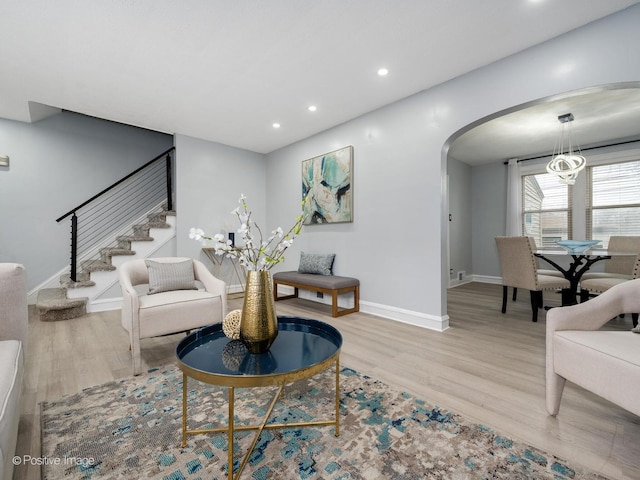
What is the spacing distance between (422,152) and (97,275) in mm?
4538

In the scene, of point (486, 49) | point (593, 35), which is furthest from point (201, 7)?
point (593, 35)

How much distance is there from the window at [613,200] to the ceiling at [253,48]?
3894mm

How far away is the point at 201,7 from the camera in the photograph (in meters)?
2.09

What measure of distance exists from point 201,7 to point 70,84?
2103 mm

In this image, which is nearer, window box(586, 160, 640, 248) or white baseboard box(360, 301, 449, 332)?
white baseboard box(360, 301, 449, 332)

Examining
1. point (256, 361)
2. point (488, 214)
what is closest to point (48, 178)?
point (256, 361)

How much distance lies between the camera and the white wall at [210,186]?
468cm

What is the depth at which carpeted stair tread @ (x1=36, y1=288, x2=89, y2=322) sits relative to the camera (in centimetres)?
352

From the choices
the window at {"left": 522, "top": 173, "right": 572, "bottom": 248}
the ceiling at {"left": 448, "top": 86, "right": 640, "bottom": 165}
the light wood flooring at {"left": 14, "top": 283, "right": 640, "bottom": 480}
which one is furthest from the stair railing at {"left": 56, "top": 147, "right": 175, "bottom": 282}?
the window at {"left": 522, "top": 173, "right": 572, "bottom": 248}

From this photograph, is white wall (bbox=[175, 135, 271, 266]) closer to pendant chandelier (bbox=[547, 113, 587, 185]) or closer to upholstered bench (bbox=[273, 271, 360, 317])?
upholstered bench (bbox=[273, 271, 360, 317])

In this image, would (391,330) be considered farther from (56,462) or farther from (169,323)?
(56,462)

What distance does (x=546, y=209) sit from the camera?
557cm

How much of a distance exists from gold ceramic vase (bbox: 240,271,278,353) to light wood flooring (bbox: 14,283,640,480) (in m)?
1.01

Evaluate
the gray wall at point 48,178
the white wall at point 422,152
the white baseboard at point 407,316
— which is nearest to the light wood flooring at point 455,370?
the white baseboard at point 407,316
